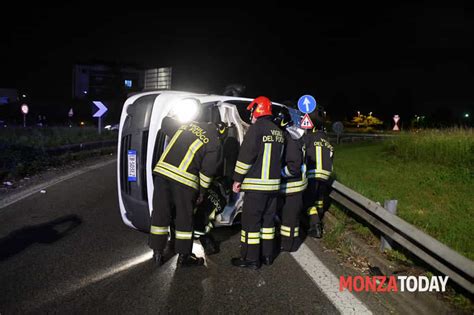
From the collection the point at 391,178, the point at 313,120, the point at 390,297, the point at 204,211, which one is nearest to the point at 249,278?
the point at 204,211

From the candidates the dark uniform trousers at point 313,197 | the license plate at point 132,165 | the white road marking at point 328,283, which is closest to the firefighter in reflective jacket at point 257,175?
the white road marking at point 328,283

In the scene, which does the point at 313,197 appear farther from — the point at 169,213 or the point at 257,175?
the point at 169,213

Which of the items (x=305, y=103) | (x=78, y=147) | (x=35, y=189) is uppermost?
(x=305, y=103)

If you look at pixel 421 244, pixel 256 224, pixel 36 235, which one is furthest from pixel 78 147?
pixel 421 244

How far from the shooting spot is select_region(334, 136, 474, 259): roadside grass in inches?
221

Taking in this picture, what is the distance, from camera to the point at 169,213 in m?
4.20

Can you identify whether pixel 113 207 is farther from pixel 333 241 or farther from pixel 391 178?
pixel 391 178

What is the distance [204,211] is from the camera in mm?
4586

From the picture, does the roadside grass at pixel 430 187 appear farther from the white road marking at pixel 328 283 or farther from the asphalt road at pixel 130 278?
the asphalt road at pixel 130 278

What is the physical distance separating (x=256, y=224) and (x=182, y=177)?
3.31 feet

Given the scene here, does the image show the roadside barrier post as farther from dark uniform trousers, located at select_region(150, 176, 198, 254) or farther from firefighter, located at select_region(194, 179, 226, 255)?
dark uniform trousers, located at select_region(150, 176, 198, 254)

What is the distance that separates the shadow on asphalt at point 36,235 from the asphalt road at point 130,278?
1 cm

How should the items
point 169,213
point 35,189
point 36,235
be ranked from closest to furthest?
point 169,213 < point 36,235 < point 35,189

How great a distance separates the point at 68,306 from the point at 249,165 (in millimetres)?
2168
